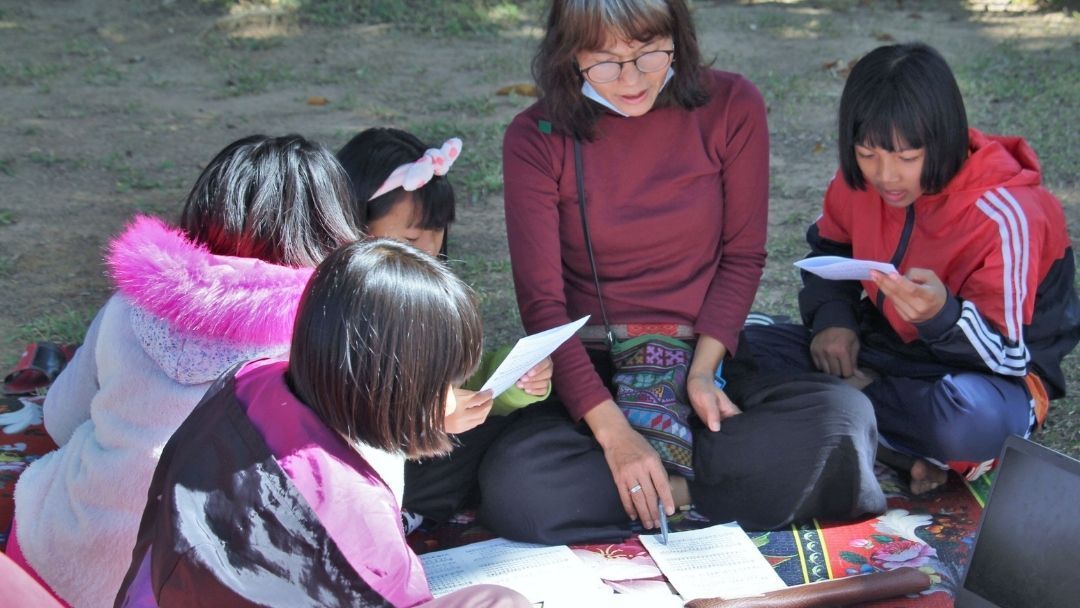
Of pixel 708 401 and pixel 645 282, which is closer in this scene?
pixel 708 401

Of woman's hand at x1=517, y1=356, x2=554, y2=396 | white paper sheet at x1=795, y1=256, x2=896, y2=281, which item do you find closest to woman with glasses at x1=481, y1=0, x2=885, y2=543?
woman's hand at x1=517, y1=356, x2=554, y2=396

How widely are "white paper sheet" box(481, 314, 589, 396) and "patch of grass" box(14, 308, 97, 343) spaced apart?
2031mm

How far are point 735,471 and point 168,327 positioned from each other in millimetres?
1313

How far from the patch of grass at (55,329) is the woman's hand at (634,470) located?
193cm

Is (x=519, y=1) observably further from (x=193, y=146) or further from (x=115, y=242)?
(x=115, y=242)

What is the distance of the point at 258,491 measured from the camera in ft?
5.23

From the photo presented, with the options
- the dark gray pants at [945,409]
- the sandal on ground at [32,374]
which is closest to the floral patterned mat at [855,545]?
the dark gray pants at [945,409]

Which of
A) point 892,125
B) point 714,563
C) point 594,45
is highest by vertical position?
point 594,45

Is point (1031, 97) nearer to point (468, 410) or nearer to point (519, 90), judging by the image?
point (519, 90)

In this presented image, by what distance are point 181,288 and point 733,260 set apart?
137cm

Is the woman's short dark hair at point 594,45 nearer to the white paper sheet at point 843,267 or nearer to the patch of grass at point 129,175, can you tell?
the white paper sheet at point 843,267

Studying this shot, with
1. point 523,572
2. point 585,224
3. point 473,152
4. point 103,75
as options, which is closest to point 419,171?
point 585,224

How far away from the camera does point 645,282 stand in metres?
2.78

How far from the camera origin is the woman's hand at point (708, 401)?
2.66 metres
